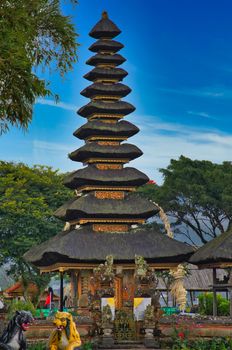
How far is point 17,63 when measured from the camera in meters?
20.2

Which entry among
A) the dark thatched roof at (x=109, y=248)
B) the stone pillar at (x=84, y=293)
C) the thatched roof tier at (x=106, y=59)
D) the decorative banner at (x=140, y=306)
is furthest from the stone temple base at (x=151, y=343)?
the thatched roof tier at (x=106, y=59)

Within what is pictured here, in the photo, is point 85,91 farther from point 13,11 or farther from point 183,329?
point 13,11

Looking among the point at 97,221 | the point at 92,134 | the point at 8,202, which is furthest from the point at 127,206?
the point at 8,202

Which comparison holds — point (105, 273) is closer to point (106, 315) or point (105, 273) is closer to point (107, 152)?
point (106, 315)

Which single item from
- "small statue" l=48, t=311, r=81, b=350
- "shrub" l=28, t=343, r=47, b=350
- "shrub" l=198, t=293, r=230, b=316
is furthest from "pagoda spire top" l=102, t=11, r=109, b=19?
"small statue" l=48, t=311, r=81, b=350

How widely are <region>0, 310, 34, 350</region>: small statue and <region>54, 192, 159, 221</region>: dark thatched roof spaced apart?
24.1m

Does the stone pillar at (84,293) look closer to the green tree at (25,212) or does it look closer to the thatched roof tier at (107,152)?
the thatched roof tier at (107,152)

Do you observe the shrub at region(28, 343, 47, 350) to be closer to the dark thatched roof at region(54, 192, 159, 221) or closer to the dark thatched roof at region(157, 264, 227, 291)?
the dark thatched roof at region(54, 192, 159, 221)

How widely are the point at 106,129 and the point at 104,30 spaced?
628cm

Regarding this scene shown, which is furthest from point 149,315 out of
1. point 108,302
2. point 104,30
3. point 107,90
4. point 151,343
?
point 104,30

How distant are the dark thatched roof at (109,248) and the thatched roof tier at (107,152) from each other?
416 centimetres

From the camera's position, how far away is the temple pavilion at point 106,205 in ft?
124

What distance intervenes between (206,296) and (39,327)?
698 inches

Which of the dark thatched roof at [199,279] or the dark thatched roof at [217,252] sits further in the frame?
the dark thatched roof at [199,279]
